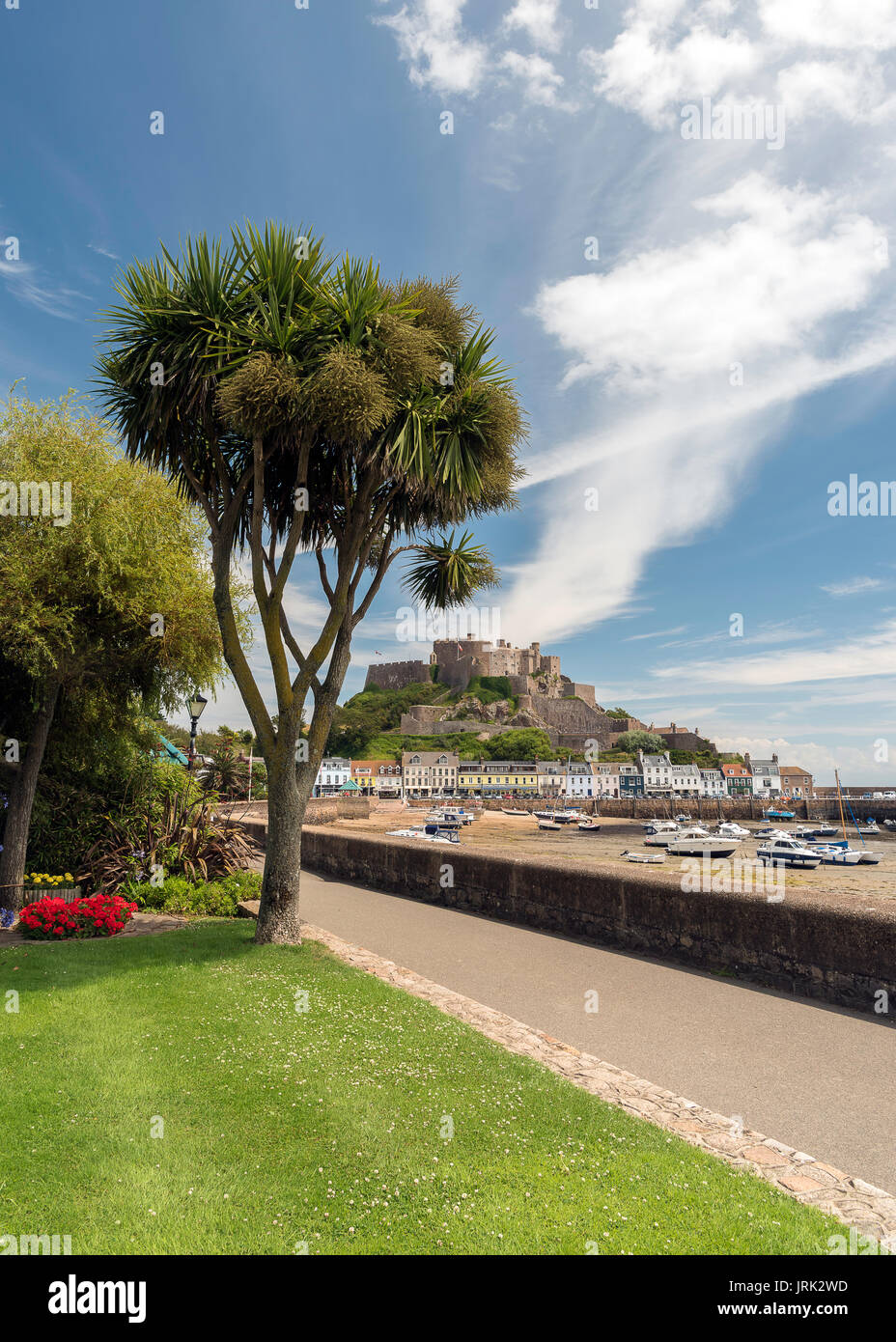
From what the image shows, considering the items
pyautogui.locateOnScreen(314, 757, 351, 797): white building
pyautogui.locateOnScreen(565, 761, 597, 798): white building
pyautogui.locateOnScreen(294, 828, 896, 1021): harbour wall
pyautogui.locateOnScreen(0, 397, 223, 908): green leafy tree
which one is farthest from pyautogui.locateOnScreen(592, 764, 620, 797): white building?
pyautogui.locateOnScreen(0, 397, 223, 908): green leafy tree

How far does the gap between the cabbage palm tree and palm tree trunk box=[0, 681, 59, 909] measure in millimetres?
4492

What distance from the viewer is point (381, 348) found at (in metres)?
8.65

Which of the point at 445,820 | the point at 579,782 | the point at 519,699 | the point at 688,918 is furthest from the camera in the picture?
the point at 519,699

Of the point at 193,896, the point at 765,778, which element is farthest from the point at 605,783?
the point at 193,896

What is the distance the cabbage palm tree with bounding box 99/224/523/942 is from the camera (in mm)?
8344

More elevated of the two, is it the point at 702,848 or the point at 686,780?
the point at 702,848

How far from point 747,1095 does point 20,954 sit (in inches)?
317

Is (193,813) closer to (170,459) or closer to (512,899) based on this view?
(512,899)

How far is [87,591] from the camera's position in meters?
10.9

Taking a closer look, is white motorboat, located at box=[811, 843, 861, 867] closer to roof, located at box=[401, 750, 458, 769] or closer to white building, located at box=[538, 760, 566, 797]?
white building, located at box=[538, 760, 566, 797]

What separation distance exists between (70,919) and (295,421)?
294 inches

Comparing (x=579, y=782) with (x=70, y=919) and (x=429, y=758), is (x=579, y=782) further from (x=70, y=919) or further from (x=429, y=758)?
(x=70, y=919)

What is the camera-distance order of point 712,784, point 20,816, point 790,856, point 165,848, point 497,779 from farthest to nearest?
point 497,779 < point 712,784 < point 790,856 < point 165,848 < point 20,816
